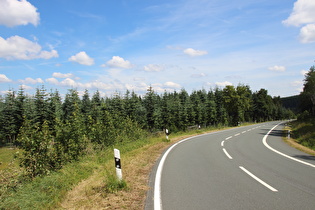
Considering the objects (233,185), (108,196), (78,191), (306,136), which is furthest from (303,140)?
(78,191)

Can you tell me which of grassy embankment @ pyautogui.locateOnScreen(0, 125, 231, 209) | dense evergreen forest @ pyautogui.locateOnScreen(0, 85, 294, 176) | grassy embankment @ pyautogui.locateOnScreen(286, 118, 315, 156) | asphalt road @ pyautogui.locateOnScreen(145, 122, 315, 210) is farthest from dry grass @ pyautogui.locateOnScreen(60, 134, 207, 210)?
grassy embankment @ pyautogui.locateOnScreen(286, 118, 315, 156)

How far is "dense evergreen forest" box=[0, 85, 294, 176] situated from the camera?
1009 centimetres

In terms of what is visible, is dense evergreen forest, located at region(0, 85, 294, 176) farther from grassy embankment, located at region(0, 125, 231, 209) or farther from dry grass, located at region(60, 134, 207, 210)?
dry grass, located at region(60, 134, 207, 210)

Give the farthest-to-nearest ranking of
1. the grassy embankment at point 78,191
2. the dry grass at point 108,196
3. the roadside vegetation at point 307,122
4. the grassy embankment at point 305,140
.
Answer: the roadside vegetation at point 307,122 < the grassy embankment at point 305,140 < the grassy embankment at point 78,191 < the dry grass at point 108,196

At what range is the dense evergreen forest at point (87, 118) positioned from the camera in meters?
10.1

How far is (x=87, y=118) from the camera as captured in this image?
2414 cm

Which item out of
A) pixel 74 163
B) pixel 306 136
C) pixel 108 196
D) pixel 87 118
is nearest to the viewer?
pixel 108 196

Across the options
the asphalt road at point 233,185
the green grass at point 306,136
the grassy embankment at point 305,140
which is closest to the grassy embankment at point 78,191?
the asphalt road at point 233,185

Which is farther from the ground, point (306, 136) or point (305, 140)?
point (306, 136)

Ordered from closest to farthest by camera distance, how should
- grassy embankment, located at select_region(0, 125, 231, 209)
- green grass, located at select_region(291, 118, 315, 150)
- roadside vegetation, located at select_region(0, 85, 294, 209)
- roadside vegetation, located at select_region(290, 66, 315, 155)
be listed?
grassy embankment, located at select_region(0, 125, 231, 209)
roadside vegetation, located at select_region(0, 85, 294, 209)
green grass, located at select_region(291, 118, 315, 150)
roadside vegetation, located at select_region(290, 66, 315, 155)

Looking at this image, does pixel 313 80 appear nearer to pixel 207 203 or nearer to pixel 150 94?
pixel 150 94

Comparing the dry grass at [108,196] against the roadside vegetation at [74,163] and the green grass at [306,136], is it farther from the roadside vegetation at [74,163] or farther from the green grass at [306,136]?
the green grass at [306,136]

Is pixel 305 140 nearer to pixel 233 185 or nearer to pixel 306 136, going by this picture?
pixel 306 136

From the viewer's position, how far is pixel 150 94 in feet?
150
